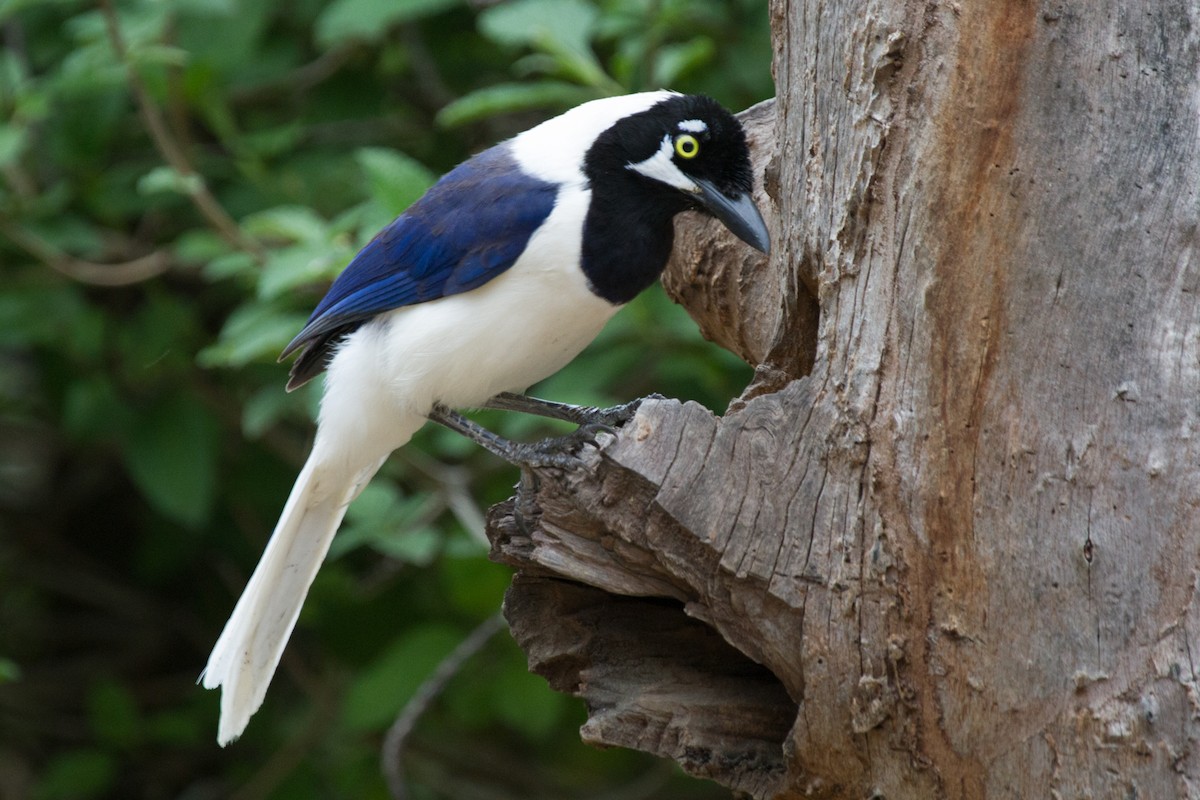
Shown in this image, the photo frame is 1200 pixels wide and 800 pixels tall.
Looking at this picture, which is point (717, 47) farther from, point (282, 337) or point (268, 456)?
point (268, 456)

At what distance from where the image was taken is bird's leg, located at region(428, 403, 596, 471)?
9.07ft

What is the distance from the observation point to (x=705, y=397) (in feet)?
15.7

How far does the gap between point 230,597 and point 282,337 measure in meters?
2.67

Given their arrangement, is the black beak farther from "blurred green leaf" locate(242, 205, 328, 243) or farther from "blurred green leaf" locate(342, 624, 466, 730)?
"blurred green leaf" locate(342, 624, 466, 730)

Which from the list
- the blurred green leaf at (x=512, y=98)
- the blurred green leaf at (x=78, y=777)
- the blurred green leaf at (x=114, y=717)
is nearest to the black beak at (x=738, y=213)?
the blurred green leaf at (x=512, y=98)

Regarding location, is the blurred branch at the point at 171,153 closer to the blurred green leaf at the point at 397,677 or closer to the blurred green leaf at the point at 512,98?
the blurred green leaf at the point at 512,98

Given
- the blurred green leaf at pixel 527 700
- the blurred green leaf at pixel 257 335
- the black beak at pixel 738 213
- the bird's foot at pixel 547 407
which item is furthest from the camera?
the blurred green leaf at pixel 527 700

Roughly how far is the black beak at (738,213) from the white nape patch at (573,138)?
0.31 metres

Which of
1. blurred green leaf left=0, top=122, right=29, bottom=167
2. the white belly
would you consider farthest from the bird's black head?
blurred green leaf left=0, top=122, right=29, bottom=167

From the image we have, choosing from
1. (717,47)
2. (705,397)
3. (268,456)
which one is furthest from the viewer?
(268,456)

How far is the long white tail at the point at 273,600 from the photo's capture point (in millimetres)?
3709

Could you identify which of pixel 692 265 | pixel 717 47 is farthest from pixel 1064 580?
pixel 717 47

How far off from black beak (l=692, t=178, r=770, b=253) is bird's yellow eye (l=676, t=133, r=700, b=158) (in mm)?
67

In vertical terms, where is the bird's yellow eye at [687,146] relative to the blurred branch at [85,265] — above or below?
above
